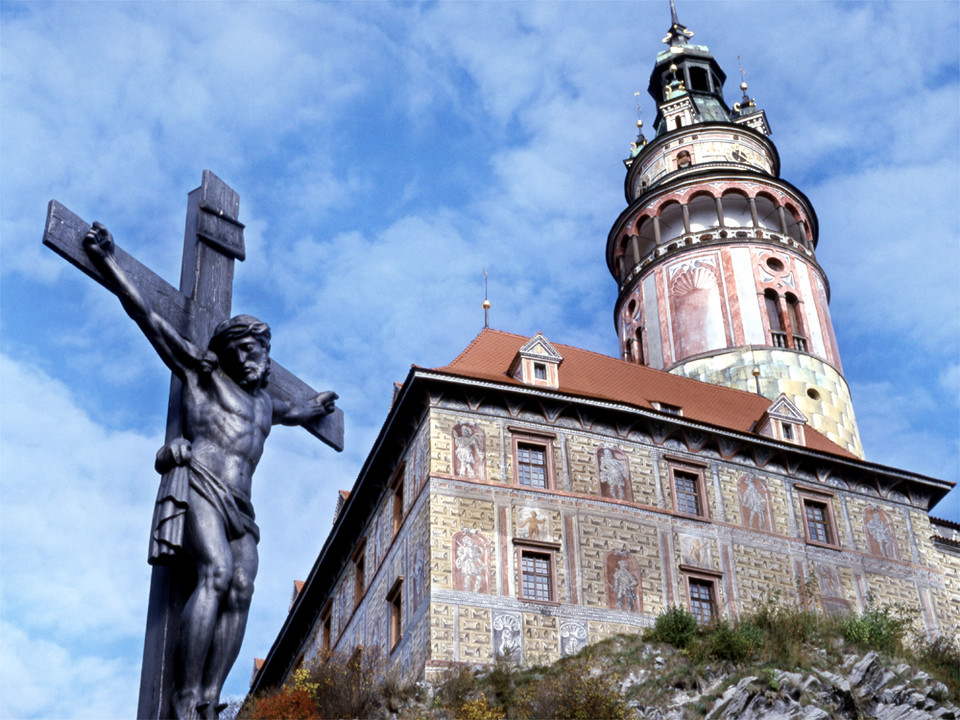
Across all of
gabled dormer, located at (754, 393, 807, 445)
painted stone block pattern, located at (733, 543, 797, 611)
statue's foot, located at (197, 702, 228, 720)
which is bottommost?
statue's foot, located at (197, 702, 228, 720)

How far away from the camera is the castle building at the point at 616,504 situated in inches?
982

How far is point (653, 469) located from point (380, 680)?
8377 millimetres

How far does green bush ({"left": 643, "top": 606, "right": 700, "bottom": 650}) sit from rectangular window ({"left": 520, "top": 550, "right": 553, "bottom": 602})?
213 cm

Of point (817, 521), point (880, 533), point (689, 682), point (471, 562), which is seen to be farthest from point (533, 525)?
point (880, 533)

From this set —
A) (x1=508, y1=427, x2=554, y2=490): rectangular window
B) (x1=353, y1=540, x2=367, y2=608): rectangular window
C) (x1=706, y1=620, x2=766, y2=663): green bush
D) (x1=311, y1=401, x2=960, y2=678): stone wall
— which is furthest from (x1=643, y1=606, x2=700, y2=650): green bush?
(x1=353, y1=540, x2=367, y2=608): rectangular window

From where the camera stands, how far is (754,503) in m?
28.6

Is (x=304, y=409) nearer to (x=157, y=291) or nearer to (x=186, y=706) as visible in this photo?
(x=157, y=291)

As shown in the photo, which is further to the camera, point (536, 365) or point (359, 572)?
point (359, 572)

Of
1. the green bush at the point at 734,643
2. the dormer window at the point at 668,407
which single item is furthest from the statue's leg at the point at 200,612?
the dormer window at the point at 668,407

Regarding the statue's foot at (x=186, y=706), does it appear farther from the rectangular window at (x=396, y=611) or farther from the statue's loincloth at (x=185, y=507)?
the rectangular window at (x=396, y=611)

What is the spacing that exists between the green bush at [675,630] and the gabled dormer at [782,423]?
743cm

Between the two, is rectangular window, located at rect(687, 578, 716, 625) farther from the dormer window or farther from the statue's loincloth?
the statue's loincloth

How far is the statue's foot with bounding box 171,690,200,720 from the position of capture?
4.41m

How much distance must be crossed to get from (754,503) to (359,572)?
Answer: 954 cm
